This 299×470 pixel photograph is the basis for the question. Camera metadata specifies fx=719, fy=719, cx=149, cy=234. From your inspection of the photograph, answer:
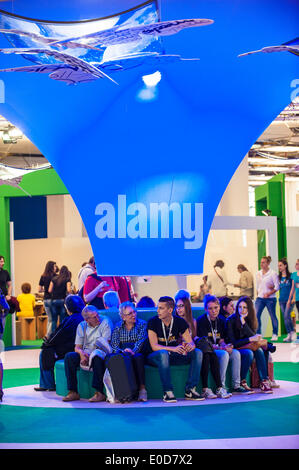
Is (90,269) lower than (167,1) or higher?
lower

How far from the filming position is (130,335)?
20.9ft

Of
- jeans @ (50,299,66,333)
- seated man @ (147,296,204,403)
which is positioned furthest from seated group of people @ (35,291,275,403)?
jeans @ (50,299,66,333)

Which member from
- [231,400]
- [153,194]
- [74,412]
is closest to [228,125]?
[153,194]

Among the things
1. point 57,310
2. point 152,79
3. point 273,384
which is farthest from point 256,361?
point 57,310

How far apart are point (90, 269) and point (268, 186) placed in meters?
6.61

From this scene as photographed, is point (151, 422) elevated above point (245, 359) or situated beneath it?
situated beneath

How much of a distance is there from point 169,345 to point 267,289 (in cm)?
517

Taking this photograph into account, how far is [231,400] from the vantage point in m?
6.12

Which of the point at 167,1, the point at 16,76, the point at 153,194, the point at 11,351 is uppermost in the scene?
the point at 167,1

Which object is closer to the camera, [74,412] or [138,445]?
[138,445]

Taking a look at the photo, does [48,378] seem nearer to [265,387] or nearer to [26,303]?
[265,387]

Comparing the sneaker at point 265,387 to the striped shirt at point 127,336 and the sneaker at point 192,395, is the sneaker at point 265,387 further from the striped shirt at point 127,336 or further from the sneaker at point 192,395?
the striped shirt at point 127,336

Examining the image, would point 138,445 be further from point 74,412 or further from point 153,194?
point 153,194

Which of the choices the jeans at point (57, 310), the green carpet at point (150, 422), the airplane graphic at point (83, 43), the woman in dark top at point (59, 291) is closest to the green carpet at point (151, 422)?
the green carpet at point (150, 422)
